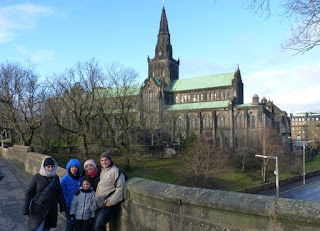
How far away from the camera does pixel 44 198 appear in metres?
4.74

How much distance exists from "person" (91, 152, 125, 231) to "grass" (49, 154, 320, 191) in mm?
31594

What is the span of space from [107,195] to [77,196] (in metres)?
0.69

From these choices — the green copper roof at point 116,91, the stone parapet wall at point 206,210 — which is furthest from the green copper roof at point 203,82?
the stone parapet wall at point 206,210

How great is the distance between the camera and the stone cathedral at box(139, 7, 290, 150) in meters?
65.4

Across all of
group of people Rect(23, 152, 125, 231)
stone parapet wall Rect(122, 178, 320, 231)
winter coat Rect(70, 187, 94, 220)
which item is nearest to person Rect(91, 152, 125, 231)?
group of people Rect(23, 152, 125, 231)

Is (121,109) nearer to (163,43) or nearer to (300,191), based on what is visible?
(300,191)

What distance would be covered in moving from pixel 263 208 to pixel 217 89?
246 feet

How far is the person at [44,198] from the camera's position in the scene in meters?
4.70

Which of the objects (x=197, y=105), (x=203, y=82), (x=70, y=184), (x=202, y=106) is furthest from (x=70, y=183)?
(x=203, y=82)

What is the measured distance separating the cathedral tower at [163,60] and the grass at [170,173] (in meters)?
40.5

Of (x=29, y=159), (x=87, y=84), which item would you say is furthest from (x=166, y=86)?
(x=29, y=159)

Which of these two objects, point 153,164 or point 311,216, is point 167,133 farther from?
point 311,216

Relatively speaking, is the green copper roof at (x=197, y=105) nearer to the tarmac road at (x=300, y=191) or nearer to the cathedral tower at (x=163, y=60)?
the cathedral tower at (x=163, y=60)

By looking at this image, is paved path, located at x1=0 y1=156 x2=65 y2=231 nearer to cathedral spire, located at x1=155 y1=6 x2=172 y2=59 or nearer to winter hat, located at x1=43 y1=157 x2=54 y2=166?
winter hat, located at x1=43 y1=157 x2=54 y2=166
